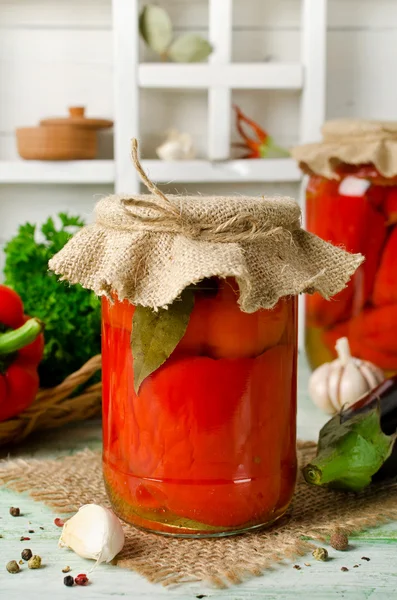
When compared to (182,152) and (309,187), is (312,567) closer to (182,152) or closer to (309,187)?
(309,187)

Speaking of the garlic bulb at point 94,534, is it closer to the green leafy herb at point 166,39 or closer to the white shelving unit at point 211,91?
the white shelving unit at point 211,91

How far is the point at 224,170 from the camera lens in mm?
1652

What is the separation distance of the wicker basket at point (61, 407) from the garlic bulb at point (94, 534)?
31cm

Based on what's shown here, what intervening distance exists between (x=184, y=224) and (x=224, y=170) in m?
1.00

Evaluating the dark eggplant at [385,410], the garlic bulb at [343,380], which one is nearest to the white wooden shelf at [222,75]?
the garlic bulb at [343,380]

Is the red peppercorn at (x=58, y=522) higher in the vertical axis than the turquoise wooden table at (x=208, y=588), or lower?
lower

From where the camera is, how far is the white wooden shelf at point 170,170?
1638mm

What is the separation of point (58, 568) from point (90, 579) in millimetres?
41

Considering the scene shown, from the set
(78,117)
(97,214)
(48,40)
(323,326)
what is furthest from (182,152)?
(97,214)

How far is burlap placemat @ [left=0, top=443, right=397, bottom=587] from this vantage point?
0.69m

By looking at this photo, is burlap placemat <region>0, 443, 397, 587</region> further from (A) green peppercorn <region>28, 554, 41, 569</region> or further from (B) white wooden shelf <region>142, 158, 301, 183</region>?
(B) white wooden shelf <region>142, 158, 301, 183</region>

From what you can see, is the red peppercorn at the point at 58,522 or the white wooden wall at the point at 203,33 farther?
the white wooden wall at the point at 203,33

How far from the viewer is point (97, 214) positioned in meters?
0.76

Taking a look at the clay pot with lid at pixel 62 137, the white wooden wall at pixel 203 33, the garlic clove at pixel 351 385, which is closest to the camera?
the garlic clove at pixel 351 385
